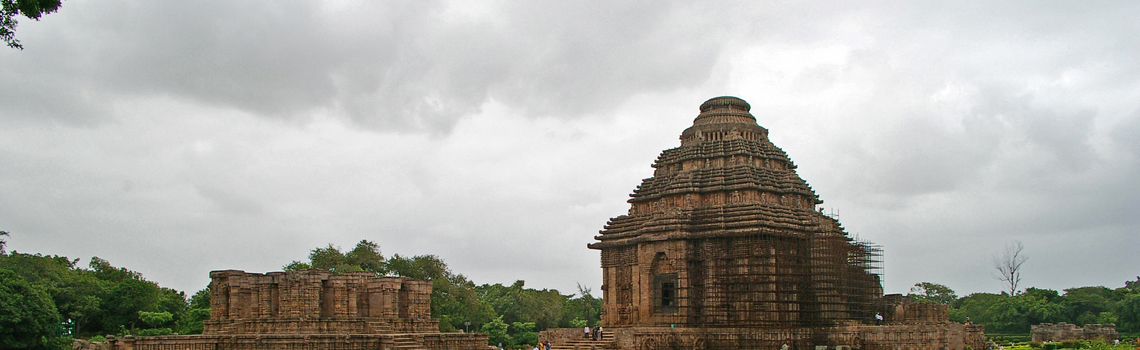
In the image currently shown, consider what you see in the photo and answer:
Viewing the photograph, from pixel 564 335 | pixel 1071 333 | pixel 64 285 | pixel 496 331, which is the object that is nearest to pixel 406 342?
pixel 564 335

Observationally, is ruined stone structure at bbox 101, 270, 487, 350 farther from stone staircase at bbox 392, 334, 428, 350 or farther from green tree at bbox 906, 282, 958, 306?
green tree at bbox 906, 282, 958, 306

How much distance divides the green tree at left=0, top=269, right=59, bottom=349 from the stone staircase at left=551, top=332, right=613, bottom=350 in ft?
68.5

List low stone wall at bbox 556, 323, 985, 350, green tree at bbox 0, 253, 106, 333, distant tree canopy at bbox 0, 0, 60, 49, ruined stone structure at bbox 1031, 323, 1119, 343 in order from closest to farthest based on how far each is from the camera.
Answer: distant tree canopy at bbox 0, 0, 60, 49, low stone wall at bbox 556, 323, 985, 350, ruined stone structure at bbox 1031, 323, 1119, 343, green tree at bbox 0, 253, 106, 333

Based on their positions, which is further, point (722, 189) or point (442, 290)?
point (442, 290)

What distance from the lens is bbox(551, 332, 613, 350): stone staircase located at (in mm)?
33469

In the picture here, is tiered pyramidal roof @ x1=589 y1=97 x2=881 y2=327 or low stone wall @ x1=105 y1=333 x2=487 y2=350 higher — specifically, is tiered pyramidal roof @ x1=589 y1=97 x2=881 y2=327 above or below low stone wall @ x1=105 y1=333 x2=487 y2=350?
above

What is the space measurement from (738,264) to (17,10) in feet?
85.4

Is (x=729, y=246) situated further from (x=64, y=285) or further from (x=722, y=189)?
(x=64, y=285)

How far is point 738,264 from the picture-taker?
35406mm

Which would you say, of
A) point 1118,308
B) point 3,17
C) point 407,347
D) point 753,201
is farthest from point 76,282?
point 1118,308

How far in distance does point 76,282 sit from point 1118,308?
63590mm

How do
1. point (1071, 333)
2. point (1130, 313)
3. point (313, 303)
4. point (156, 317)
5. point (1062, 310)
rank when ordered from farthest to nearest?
point (1062, 310) < point (1130, 313) < point (1071, 333) < point (156, 317) < point (313, 303)

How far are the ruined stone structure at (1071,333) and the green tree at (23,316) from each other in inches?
1854

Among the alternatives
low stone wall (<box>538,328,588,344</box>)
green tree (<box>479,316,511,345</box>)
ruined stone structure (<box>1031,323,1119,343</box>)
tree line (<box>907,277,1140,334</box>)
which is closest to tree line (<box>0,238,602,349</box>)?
green tree (<box>479,316,511,345</box>)
